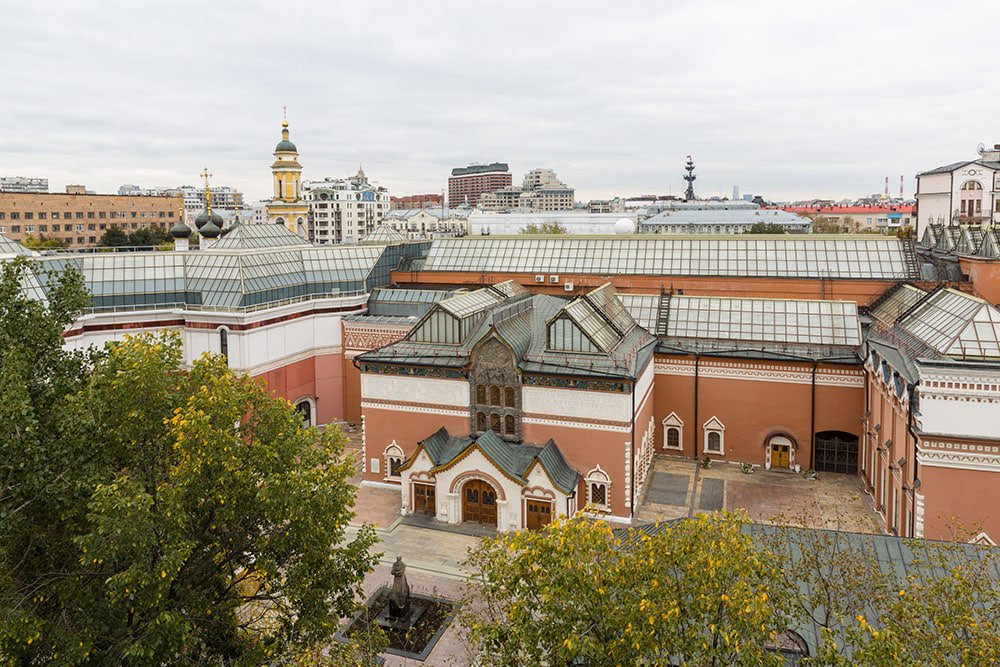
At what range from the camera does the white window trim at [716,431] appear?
37.6m

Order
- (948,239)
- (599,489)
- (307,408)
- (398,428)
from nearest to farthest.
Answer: (599,489), (398,428), (948,239), (307,408)

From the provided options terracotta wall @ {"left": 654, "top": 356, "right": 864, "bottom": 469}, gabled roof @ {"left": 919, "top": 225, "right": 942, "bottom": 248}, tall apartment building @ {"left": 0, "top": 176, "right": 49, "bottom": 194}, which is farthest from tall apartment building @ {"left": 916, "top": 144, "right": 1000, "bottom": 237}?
tall apartment building @ {"left": 0, "top": 176, "right": 49, "bottom": 194}

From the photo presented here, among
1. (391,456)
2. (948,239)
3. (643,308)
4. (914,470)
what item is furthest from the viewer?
(948,239)

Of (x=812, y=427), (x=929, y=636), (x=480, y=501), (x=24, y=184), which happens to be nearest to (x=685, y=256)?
(x=812, y=427)

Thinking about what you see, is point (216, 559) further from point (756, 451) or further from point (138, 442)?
point (756, 451)

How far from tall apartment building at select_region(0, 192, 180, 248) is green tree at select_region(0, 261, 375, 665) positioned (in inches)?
3995

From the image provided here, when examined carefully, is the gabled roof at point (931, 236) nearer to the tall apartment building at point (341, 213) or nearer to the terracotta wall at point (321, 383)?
the terracotta wall at point (321, 383)

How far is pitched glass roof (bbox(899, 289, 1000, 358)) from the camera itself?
85.6ft

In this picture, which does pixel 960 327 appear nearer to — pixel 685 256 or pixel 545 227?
pixel 685 256

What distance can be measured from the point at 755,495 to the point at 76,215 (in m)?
114

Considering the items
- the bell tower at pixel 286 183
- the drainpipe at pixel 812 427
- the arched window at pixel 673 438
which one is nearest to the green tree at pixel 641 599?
the drainpipe at pixel 812 427

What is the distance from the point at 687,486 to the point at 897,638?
24.0 meters

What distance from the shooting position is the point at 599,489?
31453mm

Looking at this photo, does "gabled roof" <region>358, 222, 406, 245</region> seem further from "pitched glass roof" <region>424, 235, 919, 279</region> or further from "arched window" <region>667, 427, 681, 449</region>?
"arched window" <region>667, 427, 681, 449</region>
